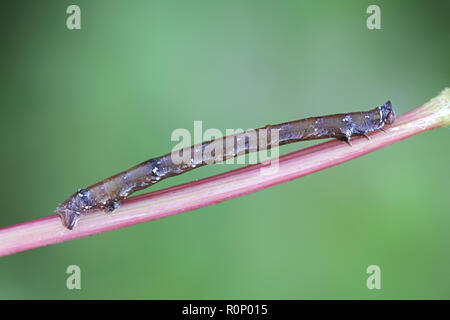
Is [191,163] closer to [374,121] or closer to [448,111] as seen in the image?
[374,121]

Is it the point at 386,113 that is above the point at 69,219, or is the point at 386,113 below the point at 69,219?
above

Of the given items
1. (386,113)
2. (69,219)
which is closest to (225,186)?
(69,219)

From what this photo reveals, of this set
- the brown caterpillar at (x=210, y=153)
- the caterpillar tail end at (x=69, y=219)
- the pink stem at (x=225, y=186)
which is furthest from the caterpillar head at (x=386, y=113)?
the caterpillar tail end at (x=69, y=219)

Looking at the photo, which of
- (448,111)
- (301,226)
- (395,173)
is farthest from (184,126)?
(448,111)

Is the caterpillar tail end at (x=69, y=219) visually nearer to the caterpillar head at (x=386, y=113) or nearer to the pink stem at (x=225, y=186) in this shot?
the pink stem at (x=225, y=186)

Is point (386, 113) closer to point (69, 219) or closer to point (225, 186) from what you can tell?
point (225, 186)

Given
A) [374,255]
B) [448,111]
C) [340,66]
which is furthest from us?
[340,66]
